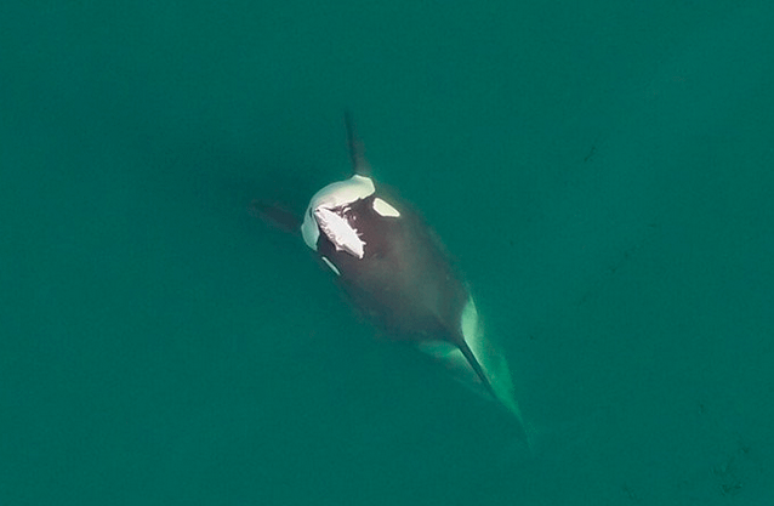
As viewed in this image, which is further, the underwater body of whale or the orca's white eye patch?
the orca's white eye patch

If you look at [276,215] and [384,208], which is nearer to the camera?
[384,208]

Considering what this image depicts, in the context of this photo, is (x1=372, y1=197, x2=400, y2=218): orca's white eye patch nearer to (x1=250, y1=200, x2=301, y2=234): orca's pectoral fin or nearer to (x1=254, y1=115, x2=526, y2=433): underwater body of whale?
(x1=254, y1=115, x2=526, y2=433): underwater body of whale

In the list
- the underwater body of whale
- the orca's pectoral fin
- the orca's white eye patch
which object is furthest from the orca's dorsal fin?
the orca's pectoral fin

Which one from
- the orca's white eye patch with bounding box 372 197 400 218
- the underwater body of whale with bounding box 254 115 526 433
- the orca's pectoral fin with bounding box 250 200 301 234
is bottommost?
the underwater body of whale with bounding box 254 115 526 433

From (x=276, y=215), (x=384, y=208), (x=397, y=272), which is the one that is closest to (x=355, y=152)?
(x=384, y=208)

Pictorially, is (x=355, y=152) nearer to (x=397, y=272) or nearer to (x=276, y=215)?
(x=276, y=215)

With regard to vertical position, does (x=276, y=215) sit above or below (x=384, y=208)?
above

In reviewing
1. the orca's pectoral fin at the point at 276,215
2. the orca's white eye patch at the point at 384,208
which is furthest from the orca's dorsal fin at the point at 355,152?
the orca's pectoral fin at the point at 276,215

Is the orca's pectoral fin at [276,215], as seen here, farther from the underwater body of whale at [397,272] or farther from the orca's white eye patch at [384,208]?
the orca's white eye patch at [384,208]
